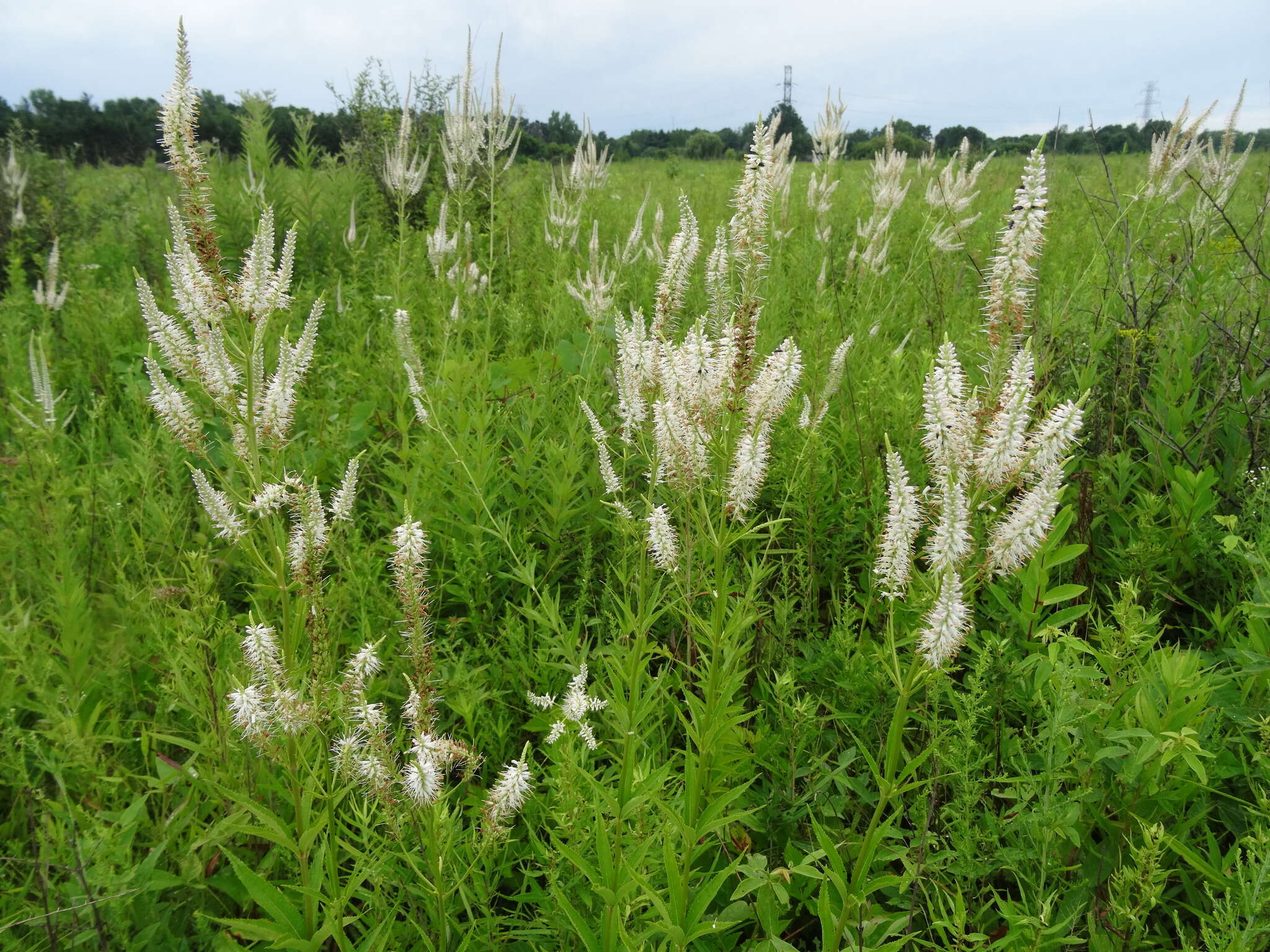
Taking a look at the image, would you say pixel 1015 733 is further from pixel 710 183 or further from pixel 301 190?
pixel 710 183

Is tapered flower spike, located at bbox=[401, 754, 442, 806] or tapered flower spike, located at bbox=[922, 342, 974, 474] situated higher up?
tapered flower spike, located at bbox=[922, 342, 974, 474]

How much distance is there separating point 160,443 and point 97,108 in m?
51.6

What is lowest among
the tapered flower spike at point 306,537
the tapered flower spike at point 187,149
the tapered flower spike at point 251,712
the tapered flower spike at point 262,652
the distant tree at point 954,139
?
the tapered flower spike at point 251,712

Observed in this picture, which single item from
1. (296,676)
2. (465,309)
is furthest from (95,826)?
(465,309)

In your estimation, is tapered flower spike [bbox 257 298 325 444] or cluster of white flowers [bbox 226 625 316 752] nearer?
cluster of white flowers [bbox 226 625 316 752]

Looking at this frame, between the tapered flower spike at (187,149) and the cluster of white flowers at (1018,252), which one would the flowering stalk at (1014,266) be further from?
the tapered flower spike at (187,149)

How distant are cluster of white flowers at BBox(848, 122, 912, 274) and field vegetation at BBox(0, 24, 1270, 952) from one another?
1437mm

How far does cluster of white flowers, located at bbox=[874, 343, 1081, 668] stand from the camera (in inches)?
47.4

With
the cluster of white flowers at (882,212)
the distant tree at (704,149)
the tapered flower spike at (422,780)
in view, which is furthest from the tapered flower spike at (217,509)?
the distant tree at (704,149)

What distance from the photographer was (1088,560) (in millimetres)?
2842

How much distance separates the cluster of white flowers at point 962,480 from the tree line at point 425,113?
0.63 meters

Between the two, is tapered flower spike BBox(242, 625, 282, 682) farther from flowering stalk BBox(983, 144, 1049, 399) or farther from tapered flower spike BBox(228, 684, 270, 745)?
flowering stalk BBox(983, 144, 1049, 399)

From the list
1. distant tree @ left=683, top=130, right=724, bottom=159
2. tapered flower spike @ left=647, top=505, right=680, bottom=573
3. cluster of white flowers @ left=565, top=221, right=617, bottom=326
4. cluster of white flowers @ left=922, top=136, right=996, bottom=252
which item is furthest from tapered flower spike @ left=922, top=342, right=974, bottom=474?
distant tree @ left=683, top=130, right=724, bottom=159

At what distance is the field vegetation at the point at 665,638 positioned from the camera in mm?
1429
